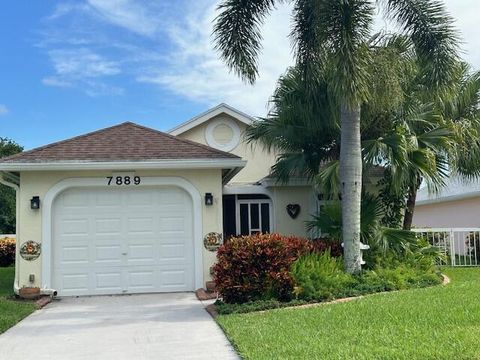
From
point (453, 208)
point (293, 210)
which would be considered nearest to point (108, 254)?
point (293, 210)

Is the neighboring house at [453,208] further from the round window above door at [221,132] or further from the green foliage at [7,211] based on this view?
the green foliage at [7,211]

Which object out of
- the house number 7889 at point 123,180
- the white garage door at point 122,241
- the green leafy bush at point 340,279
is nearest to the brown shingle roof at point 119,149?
the house number 7889 at point 123,180

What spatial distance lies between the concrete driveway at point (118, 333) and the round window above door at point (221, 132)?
10390mm

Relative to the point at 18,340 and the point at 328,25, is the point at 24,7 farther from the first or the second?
the point at 18,340

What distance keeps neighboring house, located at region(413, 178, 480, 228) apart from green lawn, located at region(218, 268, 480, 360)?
13.7 m

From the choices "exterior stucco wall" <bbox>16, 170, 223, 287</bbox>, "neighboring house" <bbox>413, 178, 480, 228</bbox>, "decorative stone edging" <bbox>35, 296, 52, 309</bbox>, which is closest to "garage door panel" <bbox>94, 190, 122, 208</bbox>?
"exterior stucco wall" <bbox>16, 170, 223, 287</bbox>

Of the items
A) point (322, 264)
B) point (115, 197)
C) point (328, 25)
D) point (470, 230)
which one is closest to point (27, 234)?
point (115, 197)

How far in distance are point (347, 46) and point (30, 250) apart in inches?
326

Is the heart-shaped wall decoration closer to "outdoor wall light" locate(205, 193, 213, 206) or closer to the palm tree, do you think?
"outdoor wall light" locate(205, 193, 213, 206)

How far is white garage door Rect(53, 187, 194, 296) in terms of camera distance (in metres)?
13.3

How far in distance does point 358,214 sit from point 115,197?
573cm

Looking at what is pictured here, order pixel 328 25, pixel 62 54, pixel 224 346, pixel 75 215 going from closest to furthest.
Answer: pixel 224 346 → pixel 328 25 → pixel 75 215 → pixel 62 54

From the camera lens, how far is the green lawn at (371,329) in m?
6.38

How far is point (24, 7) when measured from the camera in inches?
533
